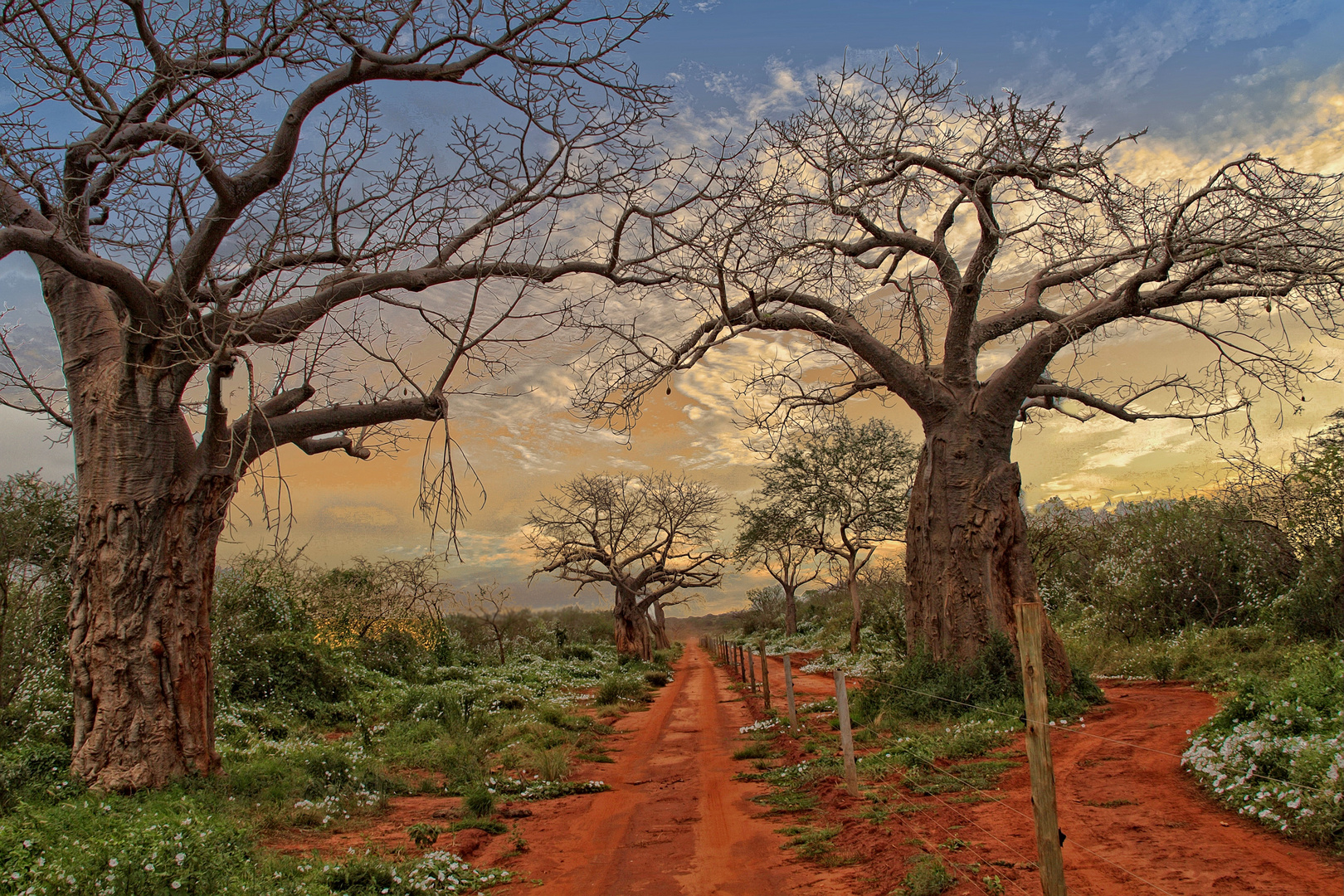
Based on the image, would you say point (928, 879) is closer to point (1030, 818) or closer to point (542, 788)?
point (1030, 818)

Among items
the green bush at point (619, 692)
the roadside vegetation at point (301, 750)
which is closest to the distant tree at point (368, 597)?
the roadside vegetation at point (301, 750)

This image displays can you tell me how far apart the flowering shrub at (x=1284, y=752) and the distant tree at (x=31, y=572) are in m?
12.0

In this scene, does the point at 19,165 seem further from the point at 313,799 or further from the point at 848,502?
the point at 848,502

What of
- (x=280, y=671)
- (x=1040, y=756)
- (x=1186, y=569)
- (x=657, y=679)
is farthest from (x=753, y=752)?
(x=657, y=679)

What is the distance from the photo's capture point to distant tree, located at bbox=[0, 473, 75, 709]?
9297 millimetres

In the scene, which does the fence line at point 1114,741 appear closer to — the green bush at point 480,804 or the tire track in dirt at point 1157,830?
the tire track in dirt at point 1157,830

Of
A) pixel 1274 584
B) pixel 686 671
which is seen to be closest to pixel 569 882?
pixel 1274 584

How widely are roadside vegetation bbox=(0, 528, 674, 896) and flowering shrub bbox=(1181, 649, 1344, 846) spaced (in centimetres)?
515

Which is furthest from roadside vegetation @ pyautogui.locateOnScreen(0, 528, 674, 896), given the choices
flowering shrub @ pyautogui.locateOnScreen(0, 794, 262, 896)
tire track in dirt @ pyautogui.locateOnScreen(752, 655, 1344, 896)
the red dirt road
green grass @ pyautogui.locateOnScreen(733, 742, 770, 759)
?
the red dirt road

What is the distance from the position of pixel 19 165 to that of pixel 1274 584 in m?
18.5

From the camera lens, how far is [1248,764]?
221 inches

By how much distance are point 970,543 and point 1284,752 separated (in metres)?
5.26

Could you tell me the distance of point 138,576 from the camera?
7176mm

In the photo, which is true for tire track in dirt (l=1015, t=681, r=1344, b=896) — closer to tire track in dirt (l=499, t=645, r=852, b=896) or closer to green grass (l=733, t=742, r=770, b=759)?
tire track in dirt (l=499, t=645, r=852, b=896)
